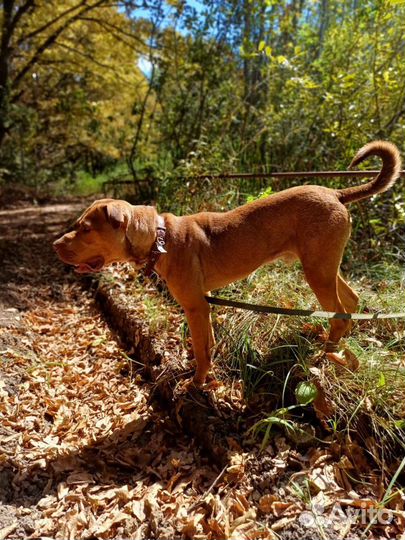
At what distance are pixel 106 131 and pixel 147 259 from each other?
41.2 feet

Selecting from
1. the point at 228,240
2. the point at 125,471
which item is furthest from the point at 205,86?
the point at 125,471

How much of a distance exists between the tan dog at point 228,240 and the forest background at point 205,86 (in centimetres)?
136

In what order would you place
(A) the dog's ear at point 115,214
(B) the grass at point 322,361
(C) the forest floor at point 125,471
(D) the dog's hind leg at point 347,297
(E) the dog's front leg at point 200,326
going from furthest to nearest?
(D) the dog's hind leg at point 347,297
(E) the dog's front leg at point 200,326
(A) the dog's ear at point 115,214
(B) the grass at point 322,361
(C) the forest floor at point 125,471

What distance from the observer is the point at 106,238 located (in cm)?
305

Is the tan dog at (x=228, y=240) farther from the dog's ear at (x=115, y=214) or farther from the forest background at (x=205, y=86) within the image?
the forest background at (x=205, y=86)

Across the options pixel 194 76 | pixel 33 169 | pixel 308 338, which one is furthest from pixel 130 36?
pixel 308 338

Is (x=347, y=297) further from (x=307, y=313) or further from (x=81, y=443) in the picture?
(x=81, y=443)

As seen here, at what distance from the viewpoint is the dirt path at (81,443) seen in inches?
101

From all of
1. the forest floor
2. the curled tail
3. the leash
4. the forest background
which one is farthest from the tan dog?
the forest background

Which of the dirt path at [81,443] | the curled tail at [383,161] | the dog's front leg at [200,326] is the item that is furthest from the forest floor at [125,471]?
the curled tail at [383,161]

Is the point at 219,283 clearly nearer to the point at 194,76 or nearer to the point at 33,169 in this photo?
the point at 194,76

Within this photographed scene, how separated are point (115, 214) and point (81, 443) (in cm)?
182

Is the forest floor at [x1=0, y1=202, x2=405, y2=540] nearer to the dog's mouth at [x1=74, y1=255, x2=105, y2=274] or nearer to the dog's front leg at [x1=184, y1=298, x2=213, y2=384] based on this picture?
the dog's front leg at [x1=184, y1=298, x2=213, y2=384]

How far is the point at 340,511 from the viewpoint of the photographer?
93.2 inches
